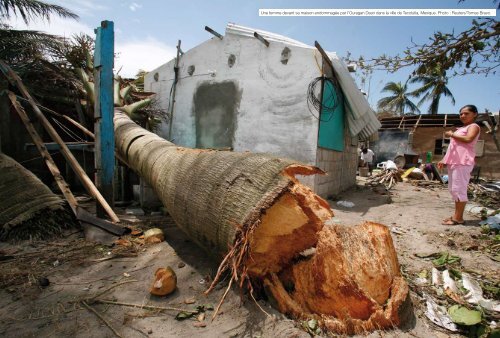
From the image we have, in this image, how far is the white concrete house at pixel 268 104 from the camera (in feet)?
19.9

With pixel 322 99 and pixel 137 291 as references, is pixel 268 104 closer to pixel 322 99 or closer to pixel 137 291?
pixel 322 99

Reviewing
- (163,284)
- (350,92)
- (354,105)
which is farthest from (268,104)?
(163,284)

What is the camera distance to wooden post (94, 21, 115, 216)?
3477mm

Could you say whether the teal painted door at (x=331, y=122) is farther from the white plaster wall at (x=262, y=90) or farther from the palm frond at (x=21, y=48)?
the palm frond at (x=21, y=48)

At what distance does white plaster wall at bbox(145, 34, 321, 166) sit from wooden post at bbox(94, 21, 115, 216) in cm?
373

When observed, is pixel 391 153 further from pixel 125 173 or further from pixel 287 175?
pixel 287 175

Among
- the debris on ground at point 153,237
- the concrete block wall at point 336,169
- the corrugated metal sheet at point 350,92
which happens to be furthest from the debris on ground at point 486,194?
the debris on ground at point 153,237

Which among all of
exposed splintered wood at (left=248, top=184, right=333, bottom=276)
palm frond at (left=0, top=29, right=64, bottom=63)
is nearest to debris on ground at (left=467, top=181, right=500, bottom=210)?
exposed splintered wood at (left=248, top=184, right=333, bottom=276)

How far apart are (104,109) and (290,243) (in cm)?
303

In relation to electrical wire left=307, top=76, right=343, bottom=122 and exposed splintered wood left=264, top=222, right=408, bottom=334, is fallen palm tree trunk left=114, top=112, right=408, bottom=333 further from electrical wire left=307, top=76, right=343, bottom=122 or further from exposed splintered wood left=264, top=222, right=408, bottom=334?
electrical wire left=307, top=76, right=343, bottom=122

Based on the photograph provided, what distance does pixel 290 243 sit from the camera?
187 centimetres

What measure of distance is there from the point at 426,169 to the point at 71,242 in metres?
12.4

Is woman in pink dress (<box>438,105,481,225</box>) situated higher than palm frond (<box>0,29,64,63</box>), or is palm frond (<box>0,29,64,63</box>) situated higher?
palm frond (<box>0,29,64,63</box>)

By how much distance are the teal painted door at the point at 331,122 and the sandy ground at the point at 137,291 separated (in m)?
3.09
